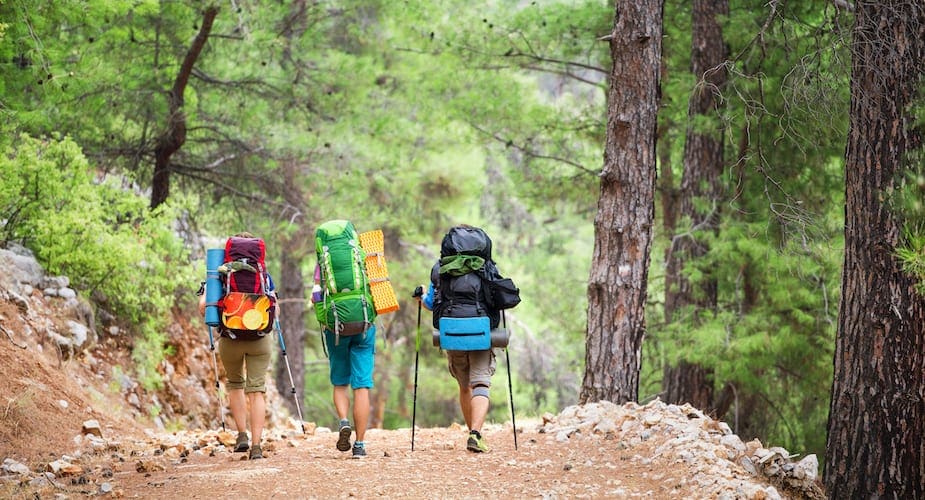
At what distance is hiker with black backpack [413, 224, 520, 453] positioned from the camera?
705cm

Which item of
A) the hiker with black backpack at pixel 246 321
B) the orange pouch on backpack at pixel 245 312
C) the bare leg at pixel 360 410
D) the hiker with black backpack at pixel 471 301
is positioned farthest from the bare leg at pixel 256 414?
Result: the hiker with black backpack at pixel 471 301

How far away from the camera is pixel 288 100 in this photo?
44.9 feet

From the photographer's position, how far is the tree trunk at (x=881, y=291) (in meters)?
6.32

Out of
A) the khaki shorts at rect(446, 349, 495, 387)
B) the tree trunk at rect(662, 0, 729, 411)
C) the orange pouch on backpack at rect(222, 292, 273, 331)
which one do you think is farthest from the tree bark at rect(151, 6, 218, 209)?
the tree trunk at rect(662, 0, 729, 411)

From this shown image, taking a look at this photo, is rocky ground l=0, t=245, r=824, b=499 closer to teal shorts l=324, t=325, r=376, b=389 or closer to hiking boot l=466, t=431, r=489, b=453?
hiking boot l=466, t=431, r=489, b=453

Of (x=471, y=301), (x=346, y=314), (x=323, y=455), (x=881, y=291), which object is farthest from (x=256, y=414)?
(x=881, y=291)

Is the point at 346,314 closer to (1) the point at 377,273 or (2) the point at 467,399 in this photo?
(1) the point at 377,273

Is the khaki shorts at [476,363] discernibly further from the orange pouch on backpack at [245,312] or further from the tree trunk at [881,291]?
the tree trunk at [881,291]

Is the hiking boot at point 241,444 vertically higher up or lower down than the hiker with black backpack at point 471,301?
lower down

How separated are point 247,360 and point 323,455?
1.00 metres

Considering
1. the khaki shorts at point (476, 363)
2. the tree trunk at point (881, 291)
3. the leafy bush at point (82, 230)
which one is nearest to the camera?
the tree trunk at point (881, 291)

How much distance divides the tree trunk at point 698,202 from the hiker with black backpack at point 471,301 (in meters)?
4.71

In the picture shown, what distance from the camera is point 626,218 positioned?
8.22 m

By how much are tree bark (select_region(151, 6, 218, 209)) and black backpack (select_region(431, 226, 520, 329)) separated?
549cm
